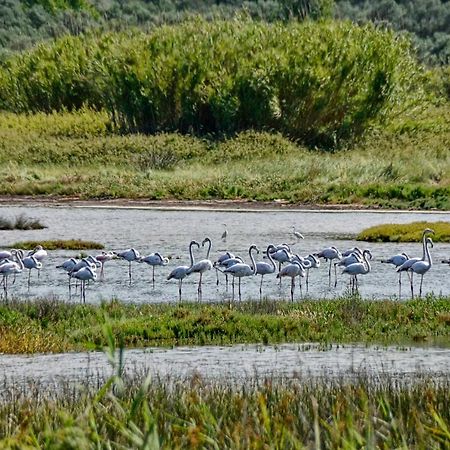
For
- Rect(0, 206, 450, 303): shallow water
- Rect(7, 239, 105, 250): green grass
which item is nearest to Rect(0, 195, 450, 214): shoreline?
Rect(0, 206, 450, 303): shallow water

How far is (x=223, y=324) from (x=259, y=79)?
1410 inches

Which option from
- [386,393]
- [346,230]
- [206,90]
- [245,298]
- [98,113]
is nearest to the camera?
[386,393]

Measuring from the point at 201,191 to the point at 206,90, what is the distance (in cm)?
1254

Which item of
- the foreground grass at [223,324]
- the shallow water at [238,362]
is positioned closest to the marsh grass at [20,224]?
the foreground grass at [223,324]

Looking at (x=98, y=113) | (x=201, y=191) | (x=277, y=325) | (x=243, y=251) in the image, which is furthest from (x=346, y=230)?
(x=98, y=113)

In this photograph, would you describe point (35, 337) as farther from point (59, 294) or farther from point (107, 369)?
point (59, 294)

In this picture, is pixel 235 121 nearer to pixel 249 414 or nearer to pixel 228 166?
pixel 228 166

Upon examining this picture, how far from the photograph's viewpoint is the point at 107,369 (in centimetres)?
1535

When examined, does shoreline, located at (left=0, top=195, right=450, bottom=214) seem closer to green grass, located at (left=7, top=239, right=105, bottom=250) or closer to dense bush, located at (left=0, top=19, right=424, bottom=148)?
green grass, located at (left=7, top=239, right=105, bottom=250)

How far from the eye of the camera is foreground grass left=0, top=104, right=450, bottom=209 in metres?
41.3

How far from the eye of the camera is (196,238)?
106 ft

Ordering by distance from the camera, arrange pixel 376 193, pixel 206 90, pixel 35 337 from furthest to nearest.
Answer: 1. pixel 206 90
2. pixel 376 193
3. pixel 35 337

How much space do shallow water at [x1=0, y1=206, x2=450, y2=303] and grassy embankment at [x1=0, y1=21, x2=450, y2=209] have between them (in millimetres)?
4490

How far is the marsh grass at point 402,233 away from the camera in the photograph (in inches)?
1197
